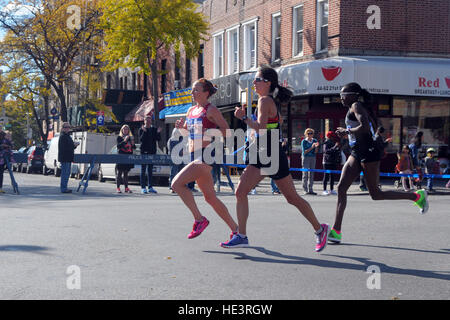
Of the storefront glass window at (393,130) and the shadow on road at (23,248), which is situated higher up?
the storefront glass window at (393,130)

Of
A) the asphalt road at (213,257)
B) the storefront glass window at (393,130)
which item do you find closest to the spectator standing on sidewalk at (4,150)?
the asphalt road at (213,257)

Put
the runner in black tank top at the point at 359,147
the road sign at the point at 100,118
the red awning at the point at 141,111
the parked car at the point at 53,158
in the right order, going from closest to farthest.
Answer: the runner in black tank top at the point at 359,147 < the parked car at the point at 53,158 < the road sign at the point at 100,118 < the red awning at the point at 141,111

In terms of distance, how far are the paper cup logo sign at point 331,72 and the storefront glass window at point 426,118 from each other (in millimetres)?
2849

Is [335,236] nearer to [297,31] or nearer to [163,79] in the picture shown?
[297,31]

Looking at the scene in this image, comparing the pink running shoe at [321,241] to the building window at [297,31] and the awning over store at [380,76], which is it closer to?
the awning over store at [380,76]

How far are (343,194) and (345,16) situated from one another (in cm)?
1526

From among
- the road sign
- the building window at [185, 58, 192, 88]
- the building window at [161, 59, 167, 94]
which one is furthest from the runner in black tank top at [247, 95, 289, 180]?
the building window at [161, 59, 167, 94]

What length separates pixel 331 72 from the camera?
21172 mm

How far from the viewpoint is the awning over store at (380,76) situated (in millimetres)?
20875

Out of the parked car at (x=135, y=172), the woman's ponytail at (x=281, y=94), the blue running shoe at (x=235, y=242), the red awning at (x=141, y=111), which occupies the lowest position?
the blue running shoe at (x=235, y=242)

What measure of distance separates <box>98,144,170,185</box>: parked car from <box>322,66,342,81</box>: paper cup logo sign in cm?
592

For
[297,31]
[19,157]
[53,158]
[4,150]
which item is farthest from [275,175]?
[53,158]

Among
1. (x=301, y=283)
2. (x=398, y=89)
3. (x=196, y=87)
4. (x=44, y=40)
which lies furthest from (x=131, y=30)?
(x=301, y=283)

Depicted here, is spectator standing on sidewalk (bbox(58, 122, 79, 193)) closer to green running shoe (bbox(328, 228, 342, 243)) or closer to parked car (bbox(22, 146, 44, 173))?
green running shoe (bbox(328, 228, 342, 243))
